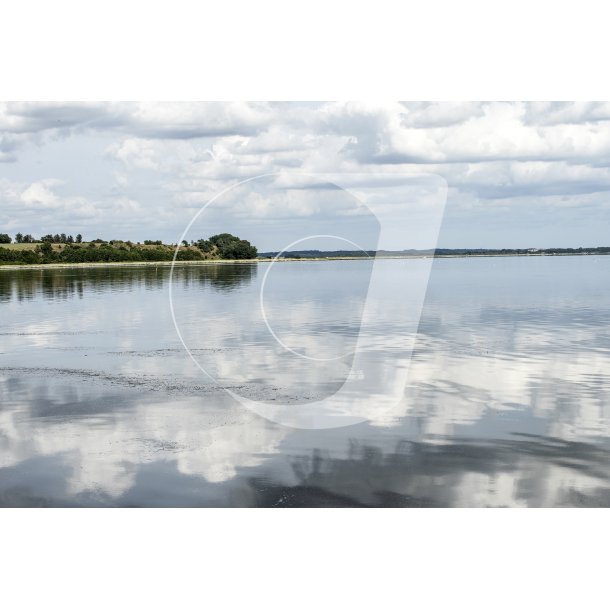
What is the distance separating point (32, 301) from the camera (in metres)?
52.4

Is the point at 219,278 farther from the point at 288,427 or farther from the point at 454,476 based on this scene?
the point at 454,476

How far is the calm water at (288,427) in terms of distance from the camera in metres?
12.7

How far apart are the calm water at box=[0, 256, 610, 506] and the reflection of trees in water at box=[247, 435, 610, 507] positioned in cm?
4

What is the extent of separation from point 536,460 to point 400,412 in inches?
175

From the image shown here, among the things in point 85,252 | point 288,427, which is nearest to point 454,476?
point 288,427

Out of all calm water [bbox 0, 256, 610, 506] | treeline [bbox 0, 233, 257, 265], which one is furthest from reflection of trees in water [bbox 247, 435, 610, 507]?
treeline [bbox 0, 233, 257, 265]

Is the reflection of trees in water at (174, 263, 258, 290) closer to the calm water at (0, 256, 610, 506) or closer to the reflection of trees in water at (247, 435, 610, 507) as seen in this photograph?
the calm water at (0, 256, 610, 506)

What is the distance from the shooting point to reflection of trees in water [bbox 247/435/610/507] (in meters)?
12.2

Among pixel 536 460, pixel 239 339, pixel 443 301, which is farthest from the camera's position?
pixel 443 301

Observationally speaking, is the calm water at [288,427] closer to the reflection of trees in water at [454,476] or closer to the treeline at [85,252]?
the reflection of trees in water at [454,476]

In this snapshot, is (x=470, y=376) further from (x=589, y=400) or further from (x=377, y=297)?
(x=377, y=297)

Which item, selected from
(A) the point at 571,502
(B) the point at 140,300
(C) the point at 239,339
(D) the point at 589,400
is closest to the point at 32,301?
(B) the point at 140,300

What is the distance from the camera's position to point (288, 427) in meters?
16.8

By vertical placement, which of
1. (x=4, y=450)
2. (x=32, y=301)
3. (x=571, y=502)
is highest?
(x=571, y=502)
